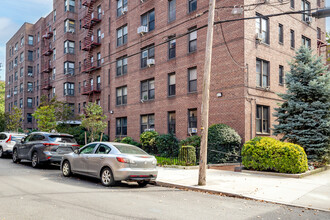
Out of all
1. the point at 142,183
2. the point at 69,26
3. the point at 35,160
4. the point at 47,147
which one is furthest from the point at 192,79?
the point at 69,26

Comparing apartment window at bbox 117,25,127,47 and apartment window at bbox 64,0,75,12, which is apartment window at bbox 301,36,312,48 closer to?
apartment window at bbox 117,25,127,47

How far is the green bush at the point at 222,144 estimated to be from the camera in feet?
54.5

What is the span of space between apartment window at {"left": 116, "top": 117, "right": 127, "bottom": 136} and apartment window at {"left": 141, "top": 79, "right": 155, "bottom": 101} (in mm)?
3641

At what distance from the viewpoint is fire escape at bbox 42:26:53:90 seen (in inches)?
1692

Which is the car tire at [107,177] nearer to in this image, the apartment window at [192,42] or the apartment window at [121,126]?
the apartment window at [192,42]

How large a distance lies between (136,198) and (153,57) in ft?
59.0

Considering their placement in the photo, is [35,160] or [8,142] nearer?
[35,160]

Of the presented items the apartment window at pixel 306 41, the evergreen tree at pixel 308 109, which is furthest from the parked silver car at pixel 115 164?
the apartment window at pixel 306 41

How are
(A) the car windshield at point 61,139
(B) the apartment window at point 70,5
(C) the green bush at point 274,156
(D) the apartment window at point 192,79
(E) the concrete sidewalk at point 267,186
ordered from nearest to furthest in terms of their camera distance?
1. (E) the concrete sidewalk at point 267,186
2. (C) the green bush at point 274,156
3. (A) the car windshield at point 61,139
4. (D) the apartment window at point 192,79
5. (B) the apartment window at point 70,5

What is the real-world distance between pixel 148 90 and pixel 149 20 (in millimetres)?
6033

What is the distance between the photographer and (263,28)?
1988 centimetres

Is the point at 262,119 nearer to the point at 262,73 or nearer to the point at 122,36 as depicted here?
the point at 262,73

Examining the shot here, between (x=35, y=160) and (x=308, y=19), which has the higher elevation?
(x=308, y=19)

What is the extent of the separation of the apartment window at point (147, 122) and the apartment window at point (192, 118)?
167 inches
